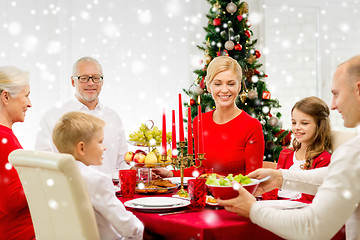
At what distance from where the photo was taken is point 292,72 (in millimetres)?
5426

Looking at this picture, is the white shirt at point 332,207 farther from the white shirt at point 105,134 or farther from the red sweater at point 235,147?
the white shirt at point 105,134

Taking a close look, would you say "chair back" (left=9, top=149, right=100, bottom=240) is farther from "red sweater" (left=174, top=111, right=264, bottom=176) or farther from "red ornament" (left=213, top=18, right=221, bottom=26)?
"red ornament" (left=213, top=18, right=221, bottom=26)

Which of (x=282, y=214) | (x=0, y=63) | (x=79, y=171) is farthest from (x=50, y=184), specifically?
(x=0, y=63)

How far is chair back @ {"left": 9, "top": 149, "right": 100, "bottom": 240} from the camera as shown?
58.0 inches

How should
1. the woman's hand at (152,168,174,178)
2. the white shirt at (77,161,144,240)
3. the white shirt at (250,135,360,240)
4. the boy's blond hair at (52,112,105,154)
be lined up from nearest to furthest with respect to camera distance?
the white shirt at (250,135,360,240)
the white shirt at (77,161,144,240)
the boy's blond hair at (52,112,105,154)
the woman's hand at (152,168,174,178)

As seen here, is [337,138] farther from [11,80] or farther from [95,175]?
[11,80]

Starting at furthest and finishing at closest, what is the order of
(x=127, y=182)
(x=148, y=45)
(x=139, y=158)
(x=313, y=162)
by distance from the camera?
(x=148, y=45), (x=313, y=162), (x=139, y=158), (x=127, y=182)

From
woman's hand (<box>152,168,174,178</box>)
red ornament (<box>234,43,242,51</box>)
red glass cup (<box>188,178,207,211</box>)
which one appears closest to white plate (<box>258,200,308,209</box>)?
red glass cup (<box>188,178,207,211</box>)

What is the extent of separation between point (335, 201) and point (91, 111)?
7.14 feet

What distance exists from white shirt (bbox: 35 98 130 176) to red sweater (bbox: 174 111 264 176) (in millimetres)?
708

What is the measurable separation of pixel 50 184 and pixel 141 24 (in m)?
3.39

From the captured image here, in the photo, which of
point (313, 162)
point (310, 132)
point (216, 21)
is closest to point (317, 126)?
point (310, 132)

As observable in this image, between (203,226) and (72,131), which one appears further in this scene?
(72,131)

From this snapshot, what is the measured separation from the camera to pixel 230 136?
2.64 m
